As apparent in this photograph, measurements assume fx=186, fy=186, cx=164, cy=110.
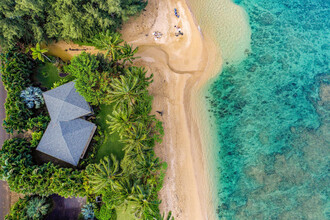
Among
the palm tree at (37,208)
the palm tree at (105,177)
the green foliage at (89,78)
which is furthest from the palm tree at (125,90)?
the palm tree at (37,208)

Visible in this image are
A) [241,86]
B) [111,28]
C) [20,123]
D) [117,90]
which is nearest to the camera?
[117,90]

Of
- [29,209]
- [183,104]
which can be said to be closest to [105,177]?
[29,209]

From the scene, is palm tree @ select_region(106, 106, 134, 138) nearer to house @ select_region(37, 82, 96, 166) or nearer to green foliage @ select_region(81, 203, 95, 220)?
house @ select_region(37, 82, 96, 166)

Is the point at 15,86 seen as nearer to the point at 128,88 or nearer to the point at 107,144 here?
the point at 107,144

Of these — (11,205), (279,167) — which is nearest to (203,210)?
(279,167)

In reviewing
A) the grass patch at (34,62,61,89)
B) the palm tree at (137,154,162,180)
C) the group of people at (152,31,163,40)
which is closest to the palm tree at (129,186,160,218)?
the palm tree at (137,154,162,180)

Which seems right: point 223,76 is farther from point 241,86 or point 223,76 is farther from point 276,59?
point 276,59
